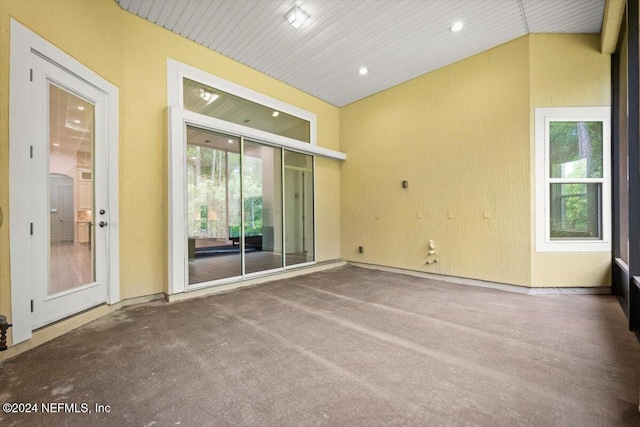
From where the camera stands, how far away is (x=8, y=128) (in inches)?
84.0

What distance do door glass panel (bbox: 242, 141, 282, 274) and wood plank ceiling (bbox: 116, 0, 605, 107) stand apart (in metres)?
1.56

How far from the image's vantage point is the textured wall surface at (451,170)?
396 cm

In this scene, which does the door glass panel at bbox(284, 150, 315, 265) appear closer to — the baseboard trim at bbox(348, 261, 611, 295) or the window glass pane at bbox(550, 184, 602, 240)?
the baseboard trim at bbox(348, 261, 611, 295)

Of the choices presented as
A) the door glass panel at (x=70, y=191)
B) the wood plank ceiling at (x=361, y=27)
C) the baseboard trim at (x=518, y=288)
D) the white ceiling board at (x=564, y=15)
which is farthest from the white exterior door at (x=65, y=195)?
the white ceiling board at (x=564, y=15)

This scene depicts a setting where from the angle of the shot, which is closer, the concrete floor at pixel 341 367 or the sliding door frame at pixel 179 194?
the concrete floor at pixel 341 367

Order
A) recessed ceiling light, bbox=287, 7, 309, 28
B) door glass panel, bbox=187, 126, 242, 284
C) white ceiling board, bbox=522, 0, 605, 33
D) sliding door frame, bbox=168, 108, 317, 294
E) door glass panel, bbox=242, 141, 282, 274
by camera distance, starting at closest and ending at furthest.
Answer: white ceiling board, bbox=522, 0, 605, 33, recessed ceiling light, bbox=287, 7, 309, 28, sliding door frame, bbox=168, 108, 317, 294, door glass panel, bbox=187, 126, 242, 284, door glass panel, bbox=242, 141, 282, 274

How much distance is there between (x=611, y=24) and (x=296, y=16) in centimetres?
378

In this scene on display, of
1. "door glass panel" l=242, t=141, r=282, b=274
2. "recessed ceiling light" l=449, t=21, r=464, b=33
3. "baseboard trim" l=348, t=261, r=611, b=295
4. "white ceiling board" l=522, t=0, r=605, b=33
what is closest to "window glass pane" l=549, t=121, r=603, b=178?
"white ceiling board" l=522, t=0, r=605, b=33

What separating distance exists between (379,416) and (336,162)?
545 cm

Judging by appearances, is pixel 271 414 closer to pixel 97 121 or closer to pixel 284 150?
pixel 97 121

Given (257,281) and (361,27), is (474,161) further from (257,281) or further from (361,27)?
(257,281)

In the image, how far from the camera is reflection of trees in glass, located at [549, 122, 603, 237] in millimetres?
3729

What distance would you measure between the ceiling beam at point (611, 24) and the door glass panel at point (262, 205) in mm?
4678

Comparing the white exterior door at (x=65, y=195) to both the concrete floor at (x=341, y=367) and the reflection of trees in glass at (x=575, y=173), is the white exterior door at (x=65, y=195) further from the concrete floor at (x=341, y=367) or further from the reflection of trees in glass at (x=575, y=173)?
the reflection of trees in glass at (x=575, y=173)
